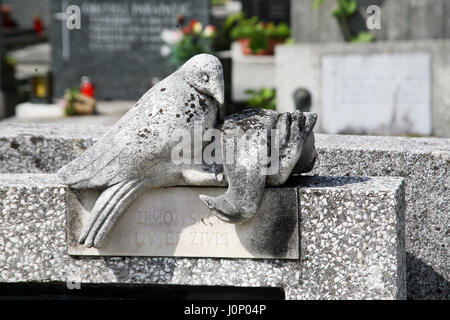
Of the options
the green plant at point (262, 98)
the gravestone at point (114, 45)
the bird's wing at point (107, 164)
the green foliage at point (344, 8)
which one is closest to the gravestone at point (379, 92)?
the green foliage at point (344, 8)

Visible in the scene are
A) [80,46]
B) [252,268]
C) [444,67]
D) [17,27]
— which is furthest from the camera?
[17,27]

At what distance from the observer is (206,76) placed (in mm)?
3150

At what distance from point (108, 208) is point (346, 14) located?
5.92 m

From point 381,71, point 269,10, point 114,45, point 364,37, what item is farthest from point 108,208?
point 269,10

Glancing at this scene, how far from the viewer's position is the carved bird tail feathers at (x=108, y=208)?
3.10 meters

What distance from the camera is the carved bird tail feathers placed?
122 inches

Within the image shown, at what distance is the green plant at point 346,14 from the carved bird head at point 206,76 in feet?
18.1

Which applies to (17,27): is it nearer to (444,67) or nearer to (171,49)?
(171,49)

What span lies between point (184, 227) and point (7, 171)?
4.23ft

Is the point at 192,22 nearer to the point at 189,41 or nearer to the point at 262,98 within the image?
the point at 189,41

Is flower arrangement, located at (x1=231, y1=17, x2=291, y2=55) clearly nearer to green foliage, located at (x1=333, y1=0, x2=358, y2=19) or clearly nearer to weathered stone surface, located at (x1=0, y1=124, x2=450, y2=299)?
green foliage, located at (x1=333, y1=0, x2=358, y2=19)

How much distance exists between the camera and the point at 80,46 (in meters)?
10.6

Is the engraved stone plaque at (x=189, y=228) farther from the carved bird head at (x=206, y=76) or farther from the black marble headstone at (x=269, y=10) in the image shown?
the black marble headstone at (x=269, y=10)
